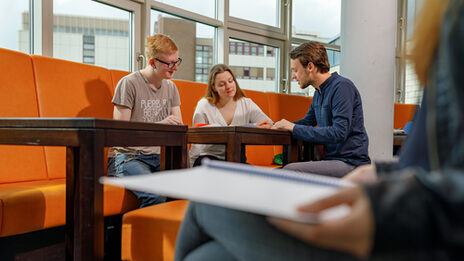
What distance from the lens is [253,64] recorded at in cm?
460

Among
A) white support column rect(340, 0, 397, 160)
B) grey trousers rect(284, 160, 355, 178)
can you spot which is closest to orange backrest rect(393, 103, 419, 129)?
white support column rect(340, 0, 397, 160)

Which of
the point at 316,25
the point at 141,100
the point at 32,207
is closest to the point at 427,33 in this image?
the point at 32,207

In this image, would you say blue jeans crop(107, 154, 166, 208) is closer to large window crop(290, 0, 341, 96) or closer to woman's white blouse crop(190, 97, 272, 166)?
woman's white blouse crop(190, 97, 272, 166)

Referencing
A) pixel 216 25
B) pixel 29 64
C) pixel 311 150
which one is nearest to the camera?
pixel 29 64

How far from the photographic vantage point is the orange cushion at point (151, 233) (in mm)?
1163

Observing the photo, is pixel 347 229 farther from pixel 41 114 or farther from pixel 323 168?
pixel 41 114

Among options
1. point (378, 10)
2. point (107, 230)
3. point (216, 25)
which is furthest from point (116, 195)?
point (216, 25)

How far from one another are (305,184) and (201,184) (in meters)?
0.13

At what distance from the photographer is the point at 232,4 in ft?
14.0

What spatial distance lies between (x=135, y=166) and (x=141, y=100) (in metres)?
0.48

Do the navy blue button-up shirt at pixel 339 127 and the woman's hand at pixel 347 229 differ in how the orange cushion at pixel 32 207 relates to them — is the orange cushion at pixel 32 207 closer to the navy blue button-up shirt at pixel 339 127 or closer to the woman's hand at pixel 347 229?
the navy blue button-up shirt at pixel 339 127

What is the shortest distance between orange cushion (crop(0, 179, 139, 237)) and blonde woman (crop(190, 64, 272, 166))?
37.4 inches

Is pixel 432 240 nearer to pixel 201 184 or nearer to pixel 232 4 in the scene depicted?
pixel 201 184

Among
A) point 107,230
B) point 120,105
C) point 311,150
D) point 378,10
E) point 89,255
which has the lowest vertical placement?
point 107,230
